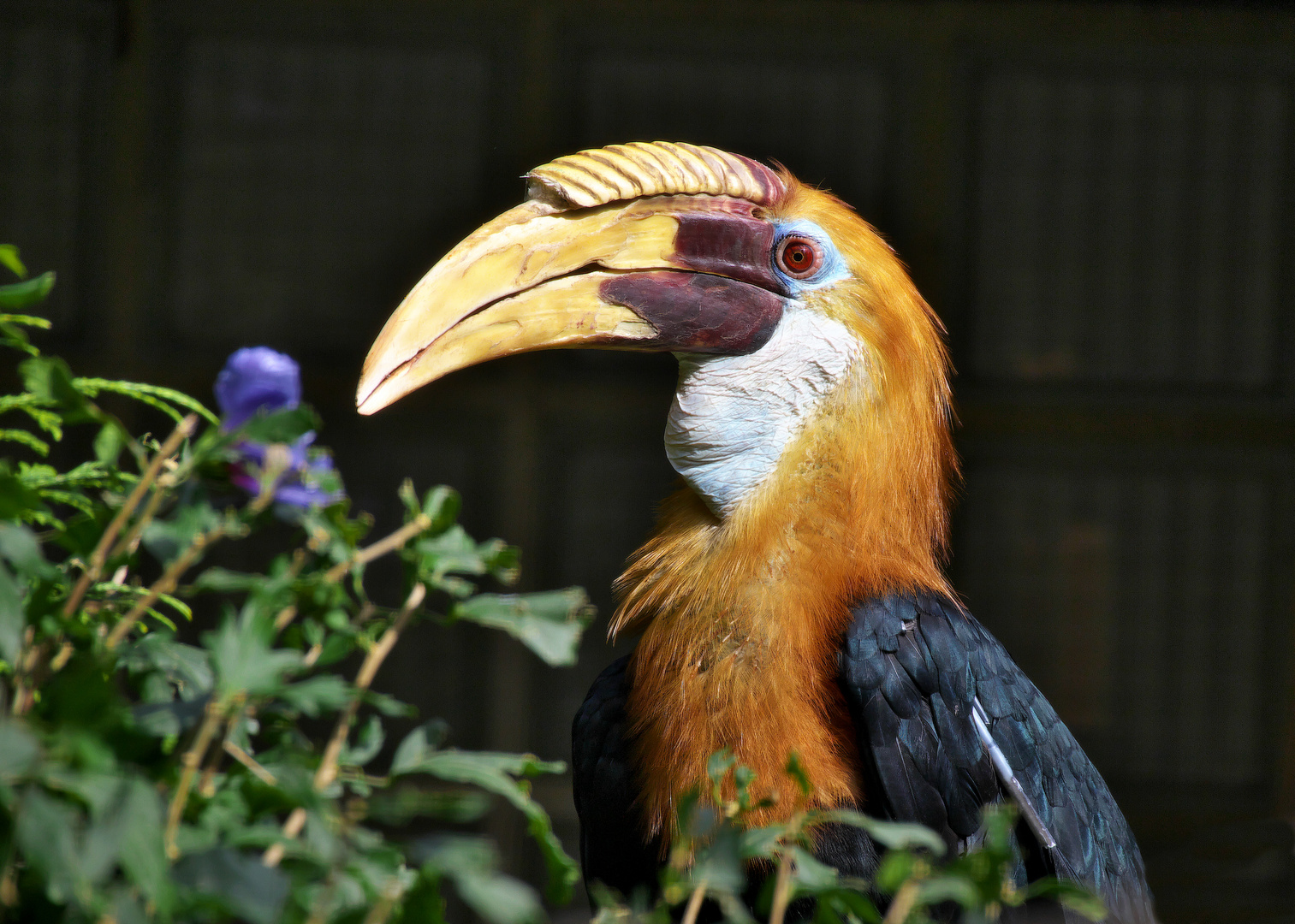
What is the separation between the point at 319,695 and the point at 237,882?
72 mm

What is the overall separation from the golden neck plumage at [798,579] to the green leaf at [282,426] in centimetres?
74

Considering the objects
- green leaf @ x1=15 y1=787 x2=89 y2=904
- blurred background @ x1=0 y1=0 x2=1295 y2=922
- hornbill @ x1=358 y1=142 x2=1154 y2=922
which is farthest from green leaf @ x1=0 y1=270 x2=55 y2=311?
blurred background @ x1=0 y1=0 x2=1295 y2=922

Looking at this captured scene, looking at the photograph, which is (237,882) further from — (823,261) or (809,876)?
(823,261)

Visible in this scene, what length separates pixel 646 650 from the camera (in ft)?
4.12

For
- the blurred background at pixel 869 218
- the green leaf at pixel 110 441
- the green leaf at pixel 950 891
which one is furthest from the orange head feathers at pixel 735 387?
the blurred background at pixel 869 218

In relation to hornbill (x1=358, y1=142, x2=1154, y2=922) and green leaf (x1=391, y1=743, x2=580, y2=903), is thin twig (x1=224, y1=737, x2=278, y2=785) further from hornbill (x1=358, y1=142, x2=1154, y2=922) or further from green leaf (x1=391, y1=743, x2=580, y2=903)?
hornbill (x1=358, y1=142, x2=1154, y2=922)

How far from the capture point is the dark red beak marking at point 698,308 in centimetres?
121

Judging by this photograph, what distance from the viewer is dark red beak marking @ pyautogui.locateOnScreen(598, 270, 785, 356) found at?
3.97ft

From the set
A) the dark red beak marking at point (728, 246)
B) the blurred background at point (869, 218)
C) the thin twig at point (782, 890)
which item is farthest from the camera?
the blurred background at point (869, 218)

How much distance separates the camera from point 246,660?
419mm

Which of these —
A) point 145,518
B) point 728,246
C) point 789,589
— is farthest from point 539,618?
point 728,246

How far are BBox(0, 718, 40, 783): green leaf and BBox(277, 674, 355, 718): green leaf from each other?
9cm

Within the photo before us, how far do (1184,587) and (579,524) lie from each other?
1.45m

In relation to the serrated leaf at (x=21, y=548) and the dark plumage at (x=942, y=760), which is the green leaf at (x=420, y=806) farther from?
the dark plumage at (x=942, y=760)
